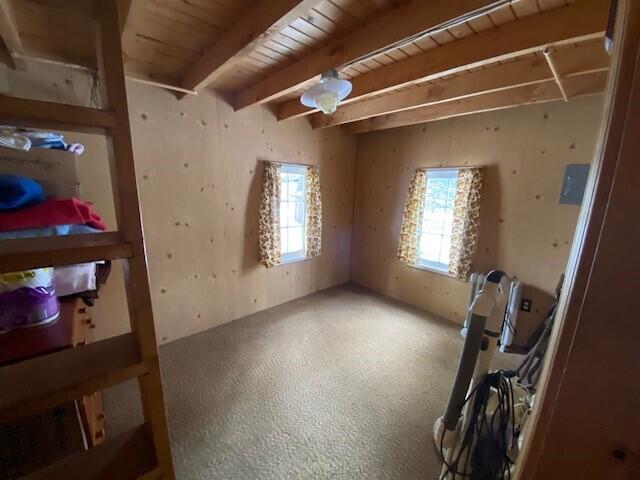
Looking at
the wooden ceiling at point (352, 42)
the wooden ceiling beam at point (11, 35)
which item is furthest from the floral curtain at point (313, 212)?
the wooden ceiling beam at point (11, 35)

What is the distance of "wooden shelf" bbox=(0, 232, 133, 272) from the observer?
511 mm

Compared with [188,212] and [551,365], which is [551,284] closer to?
[551,365]

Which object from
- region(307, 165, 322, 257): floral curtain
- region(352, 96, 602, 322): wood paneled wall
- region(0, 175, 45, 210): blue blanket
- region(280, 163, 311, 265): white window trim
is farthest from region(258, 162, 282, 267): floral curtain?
region(0, 175, 45, 210): blue blanket

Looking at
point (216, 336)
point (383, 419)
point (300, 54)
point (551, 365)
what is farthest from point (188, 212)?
point (551, 365)

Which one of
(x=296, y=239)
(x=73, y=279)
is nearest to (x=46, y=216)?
(x=73, y=279)

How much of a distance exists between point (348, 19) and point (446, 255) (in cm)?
262

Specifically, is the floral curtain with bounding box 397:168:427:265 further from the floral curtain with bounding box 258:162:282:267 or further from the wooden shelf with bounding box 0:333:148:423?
the wooden shelf with bounding box 0:333:148:423

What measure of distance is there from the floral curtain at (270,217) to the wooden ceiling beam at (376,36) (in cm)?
97

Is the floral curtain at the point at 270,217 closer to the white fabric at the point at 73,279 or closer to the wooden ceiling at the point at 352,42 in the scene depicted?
the wooden ceiling at the point at 352,42

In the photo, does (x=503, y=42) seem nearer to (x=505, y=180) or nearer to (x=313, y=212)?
(x=505, y=180)

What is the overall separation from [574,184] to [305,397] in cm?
286

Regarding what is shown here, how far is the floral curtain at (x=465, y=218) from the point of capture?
2.72 meters

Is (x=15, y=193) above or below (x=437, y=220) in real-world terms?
above

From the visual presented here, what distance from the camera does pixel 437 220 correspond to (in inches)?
125
